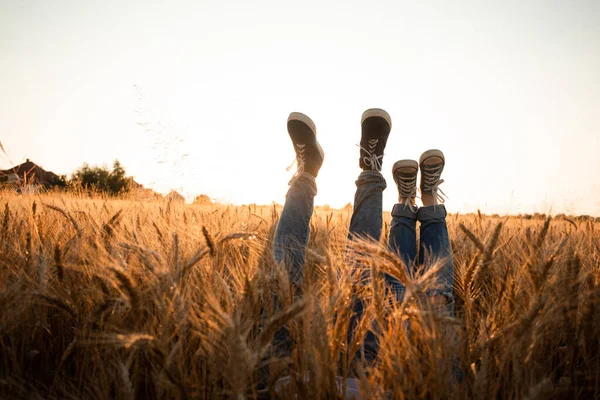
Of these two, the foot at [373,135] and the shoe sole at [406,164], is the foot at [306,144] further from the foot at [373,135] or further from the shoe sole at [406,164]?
the shoe sole at [406,164]

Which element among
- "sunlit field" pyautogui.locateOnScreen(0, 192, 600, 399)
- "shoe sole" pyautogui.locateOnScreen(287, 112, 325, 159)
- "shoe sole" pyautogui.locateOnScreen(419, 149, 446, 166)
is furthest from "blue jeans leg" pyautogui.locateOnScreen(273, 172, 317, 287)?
"shoe sole" pyautogui.locateOnScreen(419, 149, 446, 166)

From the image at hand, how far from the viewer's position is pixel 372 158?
2.19 m

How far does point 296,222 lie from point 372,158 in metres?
0.75

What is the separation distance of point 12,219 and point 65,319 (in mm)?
1140

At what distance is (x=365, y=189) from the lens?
1.99 meters

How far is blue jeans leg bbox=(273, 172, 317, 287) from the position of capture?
1.61m

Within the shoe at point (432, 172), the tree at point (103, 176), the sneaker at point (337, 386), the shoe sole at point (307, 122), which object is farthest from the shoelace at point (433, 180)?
the tree at point (103, 176)

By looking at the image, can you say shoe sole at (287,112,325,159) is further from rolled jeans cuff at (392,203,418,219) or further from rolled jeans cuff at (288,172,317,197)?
rolled jeans cuff at (392,203,418,219)

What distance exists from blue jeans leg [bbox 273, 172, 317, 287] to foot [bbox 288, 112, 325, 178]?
19 cm

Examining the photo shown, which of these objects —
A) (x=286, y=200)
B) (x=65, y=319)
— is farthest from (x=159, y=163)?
(x=65, y=319)

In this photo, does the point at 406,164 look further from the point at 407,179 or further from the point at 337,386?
the point at 337,386

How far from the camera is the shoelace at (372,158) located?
2178 mm

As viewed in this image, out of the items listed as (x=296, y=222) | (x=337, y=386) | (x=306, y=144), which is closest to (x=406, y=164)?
(x=306, y=144)

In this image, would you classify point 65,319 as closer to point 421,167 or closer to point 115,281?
point 115,281
